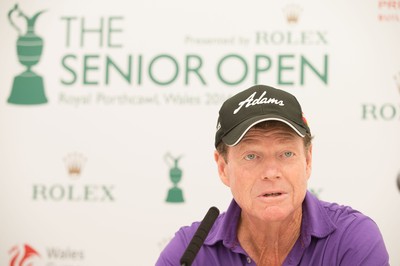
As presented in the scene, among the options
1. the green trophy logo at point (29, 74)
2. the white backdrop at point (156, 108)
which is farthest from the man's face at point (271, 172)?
the green trophy logo at point (29, 74)

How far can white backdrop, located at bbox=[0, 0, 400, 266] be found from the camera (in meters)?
2.78

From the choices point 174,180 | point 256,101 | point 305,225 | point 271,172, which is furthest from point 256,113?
point 174,180

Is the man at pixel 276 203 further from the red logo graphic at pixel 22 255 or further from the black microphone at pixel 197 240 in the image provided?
the red logo graphic at pixel 22 255

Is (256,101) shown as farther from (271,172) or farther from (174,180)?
(174,180)

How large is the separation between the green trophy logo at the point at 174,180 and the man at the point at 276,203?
135 cm

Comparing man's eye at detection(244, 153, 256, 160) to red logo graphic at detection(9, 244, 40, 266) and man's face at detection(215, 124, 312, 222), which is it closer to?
man's face at detection(215, 124, 312, 222)

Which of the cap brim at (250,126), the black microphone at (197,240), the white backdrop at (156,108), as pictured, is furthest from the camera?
the white backdrop at (156,108)

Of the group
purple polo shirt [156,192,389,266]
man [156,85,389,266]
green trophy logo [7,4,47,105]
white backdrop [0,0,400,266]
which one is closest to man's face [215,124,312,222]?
man [156,85,389,266]

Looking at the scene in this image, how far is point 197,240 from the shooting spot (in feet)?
3.92

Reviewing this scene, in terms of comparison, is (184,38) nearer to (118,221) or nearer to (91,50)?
(91,50)

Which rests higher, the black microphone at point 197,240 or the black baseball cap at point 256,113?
the black baseball cap at point 256,113

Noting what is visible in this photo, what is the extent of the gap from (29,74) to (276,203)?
6.94ft

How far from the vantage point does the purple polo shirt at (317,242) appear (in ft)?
4.50

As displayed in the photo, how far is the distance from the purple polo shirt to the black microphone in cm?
26
